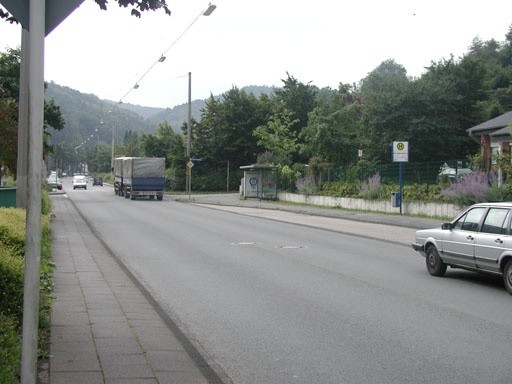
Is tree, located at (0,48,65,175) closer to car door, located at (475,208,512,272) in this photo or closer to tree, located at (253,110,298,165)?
car door, located at (475,208,512,272)

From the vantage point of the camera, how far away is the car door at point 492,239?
9711 millimetres

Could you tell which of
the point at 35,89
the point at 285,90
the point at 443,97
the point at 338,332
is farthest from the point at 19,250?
the point at 285,90

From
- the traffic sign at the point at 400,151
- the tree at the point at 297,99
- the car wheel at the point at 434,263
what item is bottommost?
the car wheel at the point at 434,263

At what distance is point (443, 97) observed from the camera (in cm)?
4762

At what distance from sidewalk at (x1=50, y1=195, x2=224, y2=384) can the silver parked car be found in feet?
17.7

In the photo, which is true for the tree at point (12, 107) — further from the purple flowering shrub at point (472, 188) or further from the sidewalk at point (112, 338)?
the purple flowering shrub at point (472, 188)

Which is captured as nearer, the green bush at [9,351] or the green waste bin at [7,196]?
the green bush at [9,351]

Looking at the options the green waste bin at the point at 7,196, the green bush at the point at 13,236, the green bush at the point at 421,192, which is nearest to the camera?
the green bush at the point at 13,236

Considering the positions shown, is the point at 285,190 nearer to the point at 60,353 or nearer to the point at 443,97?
the point at 443,97

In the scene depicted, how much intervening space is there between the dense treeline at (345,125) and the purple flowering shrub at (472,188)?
366 inches

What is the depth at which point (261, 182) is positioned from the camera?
4559 centimetres

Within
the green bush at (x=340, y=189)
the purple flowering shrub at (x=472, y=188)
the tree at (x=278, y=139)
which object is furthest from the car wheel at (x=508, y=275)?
the tree at (x=278, y=139)

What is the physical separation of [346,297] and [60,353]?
480 cm

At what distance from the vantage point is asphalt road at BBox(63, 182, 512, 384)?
19.1 ft
